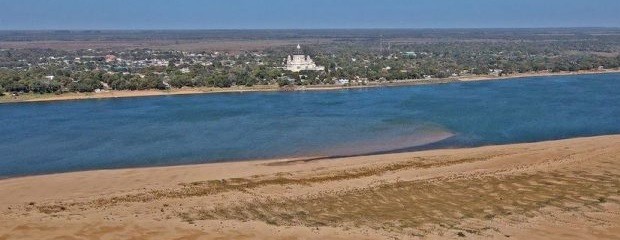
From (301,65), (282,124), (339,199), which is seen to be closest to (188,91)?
(282,124)

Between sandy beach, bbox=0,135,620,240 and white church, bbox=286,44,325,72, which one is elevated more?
sandy beach, bbox=0,135,620,240

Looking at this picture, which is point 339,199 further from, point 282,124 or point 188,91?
point 188,91

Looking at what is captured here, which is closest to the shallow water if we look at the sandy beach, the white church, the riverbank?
the riverbank

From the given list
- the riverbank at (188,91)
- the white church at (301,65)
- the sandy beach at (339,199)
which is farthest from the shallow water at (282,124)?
the white church at (301,65)

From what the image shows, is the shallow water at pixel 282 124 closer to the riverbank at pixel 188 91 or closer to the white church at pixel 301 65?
the riverbank at pixel 188 91

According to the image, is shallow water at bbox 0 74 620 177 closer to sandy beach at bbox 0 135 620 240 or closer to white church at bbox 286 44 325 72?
sandy beach at bbox 0 135 620 240

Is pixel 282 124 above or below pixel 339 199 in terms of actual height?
below
